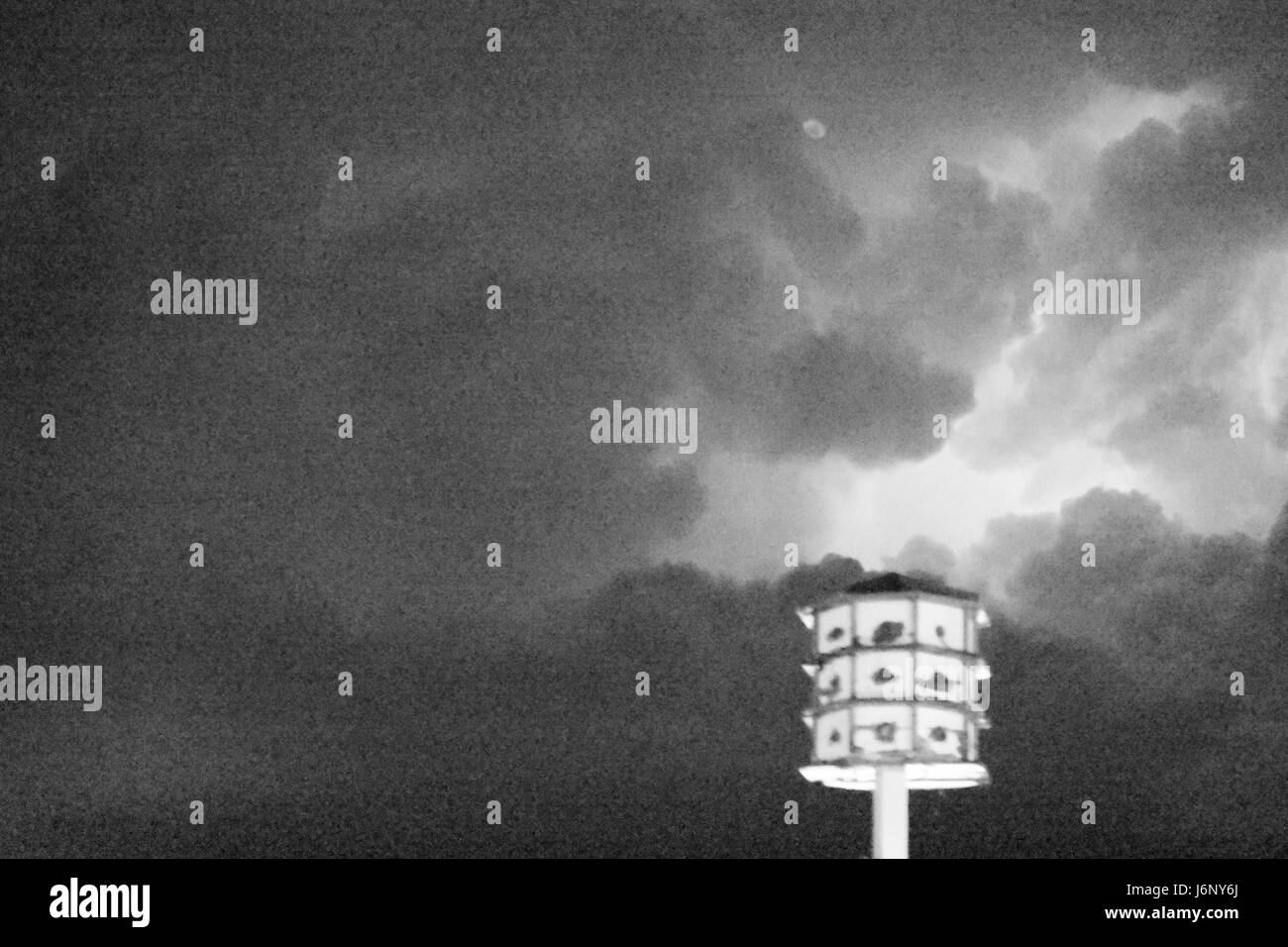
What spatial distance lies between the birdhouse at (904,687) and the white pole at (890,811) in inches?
3.0

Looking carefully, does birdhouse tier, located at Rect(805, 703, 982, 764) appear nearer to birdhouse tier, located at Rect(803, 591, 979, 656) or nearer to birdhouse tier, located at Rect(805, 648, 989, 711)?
birdhouse tier, located at Rect(805, 648, 989, 711)

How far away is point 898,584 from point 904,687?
112 cm

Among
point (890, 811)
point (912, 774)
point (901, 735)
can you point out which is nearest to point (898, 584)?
point (901, 735)

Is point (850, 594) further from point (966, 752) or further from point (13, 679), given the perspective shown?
point (13, 679)

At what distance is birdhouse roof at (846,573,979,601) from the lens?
16109mm

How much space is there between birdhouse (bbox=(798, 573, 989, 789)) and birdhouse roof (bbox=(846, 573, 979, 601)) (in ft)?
0.03

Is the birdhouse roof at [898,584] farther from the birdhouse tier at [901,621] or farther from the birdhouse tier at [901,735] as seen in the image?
the birdhouse tier at [901,735]

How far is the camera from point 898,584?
16109 mm

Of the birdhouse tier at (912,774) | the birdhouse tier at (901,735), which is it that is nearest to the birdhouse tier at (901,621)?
the birdhouse tier at (901,735)

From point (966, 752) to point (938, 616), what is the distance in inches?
60.3

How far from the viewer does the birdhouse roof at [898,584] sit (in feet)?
52.9

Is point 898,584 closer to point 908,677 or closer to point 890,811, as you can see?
point 908,677
